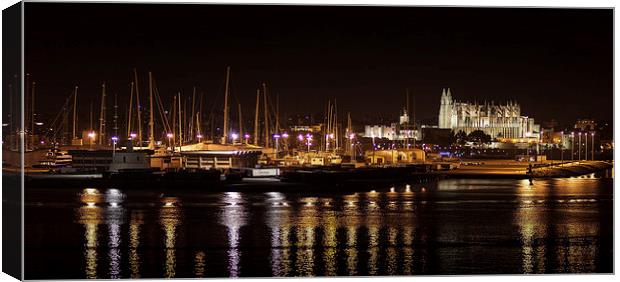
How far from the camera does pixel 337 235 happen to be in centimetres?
1745

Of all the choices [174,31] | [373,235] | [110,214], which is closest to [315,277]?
[373,235]

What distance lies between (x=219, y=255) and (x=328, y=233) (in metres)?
3.17

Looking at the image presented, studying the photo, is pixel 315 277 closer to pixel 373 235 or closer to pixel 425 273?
pixel 425 273

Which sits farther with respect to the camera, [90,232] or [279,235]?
[90,232]

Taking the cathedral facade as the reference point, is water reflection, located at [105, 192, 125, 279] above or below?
below

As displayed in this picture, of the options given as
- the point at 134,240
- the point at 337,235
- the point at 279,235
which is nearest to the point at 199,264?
the point at 134,240

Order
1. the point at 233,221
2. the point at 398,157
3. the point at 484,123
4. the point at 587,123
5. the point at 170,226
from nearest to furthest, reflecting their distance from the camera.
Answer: the point at 170,226 < the point at 233,221 < the point at 587,123 < the point at 398,157 < the point at 484,123

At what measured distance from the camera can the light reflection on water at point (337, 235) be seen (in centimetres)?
1412

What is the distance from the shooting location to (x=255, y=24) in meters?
17.0

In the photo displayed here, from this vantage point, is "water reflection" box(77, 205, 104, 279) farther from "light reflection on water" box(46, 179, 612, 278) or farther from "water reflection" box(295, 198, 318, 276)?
"water reflection" box(295, 198, 318, 276)

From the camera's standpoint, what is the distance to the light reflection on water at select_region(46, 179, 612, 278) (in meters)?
14.1

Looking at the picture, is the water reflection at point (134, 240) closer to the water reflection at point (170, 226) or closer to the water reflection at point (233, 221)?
the water reflection at point (170, 226)

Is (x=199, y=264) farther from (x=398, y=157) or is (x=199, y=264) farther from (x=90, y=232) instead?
(x=398, y=157)

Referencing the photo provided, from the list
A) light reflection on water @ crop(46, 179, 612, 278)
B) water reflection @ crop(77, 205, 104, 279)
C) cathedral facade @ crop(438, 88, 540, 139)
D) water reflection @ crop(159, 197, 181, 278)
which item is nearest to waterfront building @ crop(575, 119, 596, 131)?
light reflection on water @ crop(46, 179, 612, 278)
